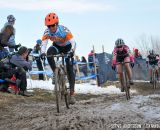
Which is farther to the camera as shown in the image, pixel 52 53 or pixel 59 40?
pixel 59 40

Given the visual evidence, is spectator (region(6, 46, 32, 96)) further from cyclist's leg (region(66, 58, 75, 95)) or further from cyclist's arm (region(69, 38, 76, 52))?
cyclist's arm (region(69, 38, 76, 52))

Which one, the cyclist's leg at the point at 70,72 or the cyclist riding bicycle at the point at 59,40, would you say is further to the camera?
the cyclist's leg at the point at 70,72

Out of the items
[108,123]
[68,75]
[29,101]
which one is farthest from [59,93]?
[29,101]

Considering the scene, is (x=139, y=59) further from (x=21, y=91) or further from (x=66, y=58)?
(x=66, y=58)

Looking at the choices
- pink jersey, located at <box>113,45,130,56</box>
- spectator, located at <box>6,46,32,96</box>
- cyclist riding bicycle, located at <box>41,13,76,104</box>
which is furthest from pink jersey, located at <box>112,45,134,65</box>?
cyclist riding bicycle, located at <box>41,13,76,104</box>

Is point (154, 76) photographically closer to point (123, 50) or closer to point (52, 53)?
point (123, 50)

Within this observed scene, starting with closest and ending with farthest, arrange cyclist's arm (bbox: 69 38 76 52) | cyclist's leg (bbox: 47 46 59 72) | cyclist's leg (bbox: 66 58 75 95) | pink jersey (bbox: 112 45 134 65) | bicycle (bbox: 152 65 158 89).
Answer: cyclist's leg (bbox: 47 46 59 72) → cyclist's arm (bbox: 69 38 76 52) → cyclist's leg (bbox: 66 58 75 95) → pink jersey (bbox: 112 45 134 65) → bicycle (bbox: 152 65 158 89)

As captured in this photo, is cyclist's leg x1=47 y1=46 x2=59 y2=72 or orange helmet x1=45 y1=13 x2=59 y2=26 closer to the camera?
cyclist's leg x1=47 y1=46 x2=59 y2=72

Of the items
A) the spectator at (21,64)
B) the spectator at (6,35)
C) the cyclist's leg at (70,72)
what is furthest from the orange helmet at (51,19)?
the spectator at (21,64)

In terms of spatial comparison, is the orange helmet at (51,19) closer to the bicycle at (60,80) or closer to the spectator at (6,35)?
the bicycle at (60,80)

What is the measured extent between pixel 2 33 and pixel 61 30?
3.04 metres

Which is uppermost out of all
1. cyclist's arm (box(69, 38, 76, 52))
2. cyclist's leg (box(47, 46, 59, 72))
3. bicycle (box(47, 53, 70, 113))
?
cyclist's arm (box(69, 38, 76, 52))

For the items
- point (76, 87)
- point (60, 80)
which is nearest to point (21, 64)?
point (60, 80)

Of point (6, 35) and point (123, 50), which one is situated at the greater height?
point (6, 35)
